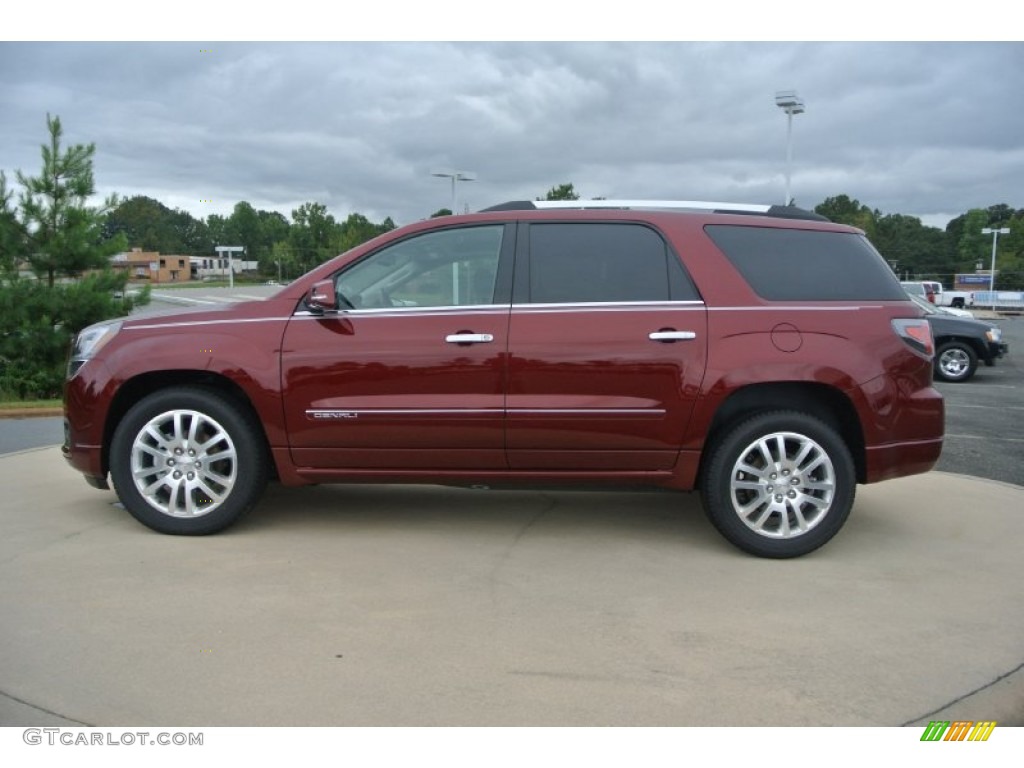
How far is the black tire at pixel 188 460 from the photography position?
4453 mm

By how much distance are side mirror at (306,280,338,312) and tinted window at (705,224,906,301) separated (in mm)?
2039

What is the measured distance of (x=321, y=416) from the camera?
174 inches

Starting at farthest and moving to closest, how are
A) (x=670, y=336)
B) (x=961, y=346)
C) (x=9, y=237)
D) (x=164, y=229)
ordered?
1. (x=164, y=229)
2. (x=961, y=346)
3. (x=9, y=237)
4. (x=670, y=336)

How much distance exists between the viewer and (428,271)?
4586 mm

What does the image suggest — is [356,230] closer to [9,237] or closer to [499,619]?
[9,237]

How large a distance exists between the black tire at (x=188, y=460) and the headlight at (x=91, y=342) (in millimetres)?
402

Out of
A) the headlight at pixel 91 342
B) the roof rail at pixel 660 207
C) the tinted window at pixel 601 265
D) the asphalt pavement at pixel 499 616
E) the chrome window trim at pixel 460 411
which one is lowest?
the asphalt pavement at pixel 499 616

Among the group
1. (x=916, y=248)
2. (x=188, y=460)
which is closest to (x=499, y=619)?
(x=188, y=460)

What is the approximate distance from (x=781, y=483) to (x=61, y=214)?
1161 cm

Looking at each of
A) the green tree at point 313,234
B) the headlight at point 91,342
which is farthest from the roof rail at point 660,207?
the green tree at point 313,234

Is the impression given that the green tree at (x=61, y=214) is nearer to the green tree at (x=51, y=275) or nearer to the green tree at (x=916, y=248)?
the green tree at (x=51, y=275)

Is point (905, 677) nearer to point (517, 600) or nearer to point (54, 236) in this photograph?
point (517, 600)

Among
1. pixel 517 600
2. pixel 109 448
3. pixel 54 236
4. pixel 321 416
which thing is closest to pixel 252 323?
pixel 321 416

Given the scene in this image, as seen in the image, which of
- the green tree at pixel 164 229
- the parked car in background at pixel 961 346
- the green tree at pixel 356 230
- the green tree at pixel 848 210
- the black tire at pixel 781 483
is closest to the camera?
the black tire at pixel 781 483
